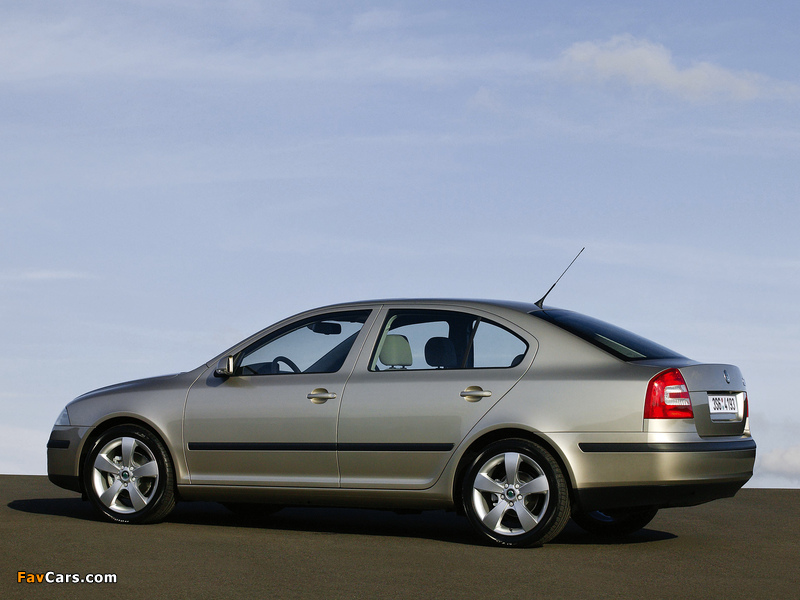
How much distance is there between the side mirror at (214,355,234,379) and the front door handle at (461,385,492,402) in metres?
1.98

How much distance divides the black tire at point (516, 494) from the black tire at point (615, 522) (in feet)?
4.55

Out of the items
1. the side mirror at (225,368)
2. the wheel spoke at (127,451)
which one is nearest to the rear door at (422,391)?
the side mirror at (225,368)

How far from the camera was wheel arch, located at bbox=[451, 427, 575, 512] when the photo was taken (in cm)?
746

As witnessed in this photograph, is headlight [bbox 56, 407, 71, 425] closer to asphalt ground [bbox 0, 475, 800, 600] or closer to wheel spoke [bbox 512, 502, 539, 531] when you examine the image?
asphalt ground [bbox 0, 475, 800, 600]

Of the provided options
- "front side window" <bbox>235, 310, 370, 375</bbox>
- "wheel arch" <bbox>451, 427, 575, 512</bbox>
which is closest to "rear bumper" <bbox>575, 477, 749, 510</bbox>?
"wheel arch" <bbox>451, 427, 575, 512</bbox>

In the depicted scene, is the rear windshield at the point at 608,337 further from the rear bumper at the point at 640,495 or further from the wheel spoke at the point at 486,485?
the wheel spoke at the point at 486,485

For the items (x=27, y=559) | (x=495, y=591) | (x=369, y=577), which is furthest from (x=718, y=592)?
(x=27, y=559)

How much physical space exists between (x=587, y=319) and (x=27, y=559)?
4.34m

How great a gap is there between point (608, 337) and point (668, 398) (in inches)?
30.1

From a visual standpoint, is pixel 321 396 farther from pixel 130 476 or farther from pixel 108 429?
pixel 108 429

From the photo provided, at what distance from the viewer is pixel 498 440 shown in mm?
7680

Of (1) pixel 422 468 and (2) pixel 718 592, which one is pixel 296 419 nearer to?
(1) pixel 422 468

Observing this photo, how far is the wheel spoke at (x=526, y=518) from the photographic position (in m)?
7.50

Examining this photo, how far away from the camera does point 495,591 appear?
600 cm
